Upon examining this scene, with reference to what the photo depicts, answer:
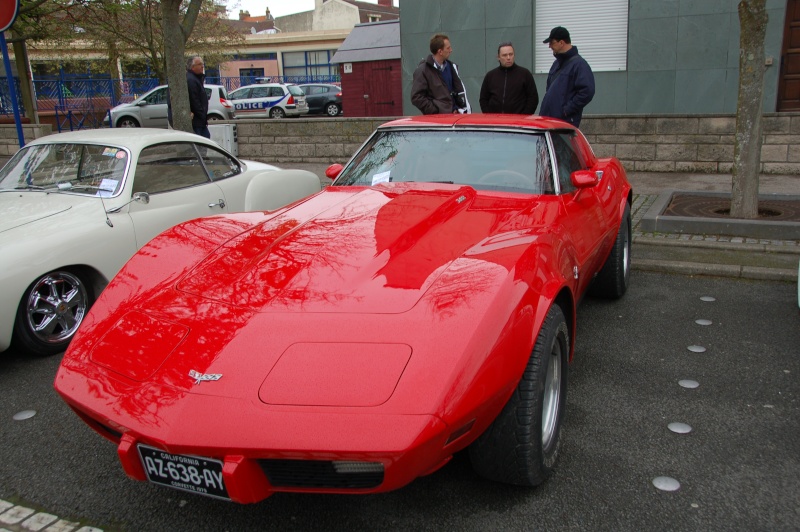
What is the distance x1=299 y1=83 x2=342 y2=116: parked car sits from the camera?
28922 millimetres

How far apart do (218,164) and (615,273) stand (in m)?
3.54

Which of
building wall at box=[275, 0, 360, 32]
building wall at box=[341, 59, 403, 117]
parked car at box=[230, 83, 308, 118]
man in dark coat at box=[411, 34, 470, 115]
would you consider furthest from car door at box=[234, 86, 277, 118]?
building wall at box=[275, 0, 360, 32]

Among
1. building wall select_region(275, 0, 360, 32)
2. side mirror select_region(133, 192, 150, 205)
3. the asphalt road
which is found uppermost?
building wall select_region(275, 0, 360, 32)

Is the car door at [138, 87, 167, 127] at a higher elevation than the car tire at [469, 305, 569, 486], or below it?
higher

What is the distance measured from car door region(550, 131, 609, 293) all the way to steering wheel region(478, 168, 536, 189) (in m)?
0.19

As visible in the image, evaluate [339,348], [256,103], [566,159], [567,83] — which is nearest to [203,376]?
[339,348]

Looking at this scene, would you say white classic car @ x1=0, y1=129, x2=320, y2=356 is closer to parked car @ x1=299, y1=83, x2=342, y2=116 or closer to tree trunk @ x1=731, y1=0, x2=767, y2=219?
tree trunk @ x1=731, y1=0, x2=767, y2=219

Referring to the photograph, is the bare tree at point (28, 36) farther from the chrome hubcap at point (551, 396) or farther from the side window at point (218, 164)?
the chrome hubcap at point (551, 396)

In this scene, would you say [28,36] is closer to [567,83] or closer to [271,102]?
[271,102]

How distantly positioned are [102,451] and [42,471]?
255mm

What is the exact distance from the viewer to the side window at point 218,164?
19.3 ft

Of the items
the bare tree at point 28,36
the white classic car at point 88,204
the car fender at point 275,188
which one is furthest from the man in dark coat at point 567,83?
the bare tree at point 28,36

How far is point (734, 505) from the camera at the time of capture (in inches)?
101

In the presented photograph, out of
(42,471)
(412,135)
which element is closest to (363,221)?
(412,135)
